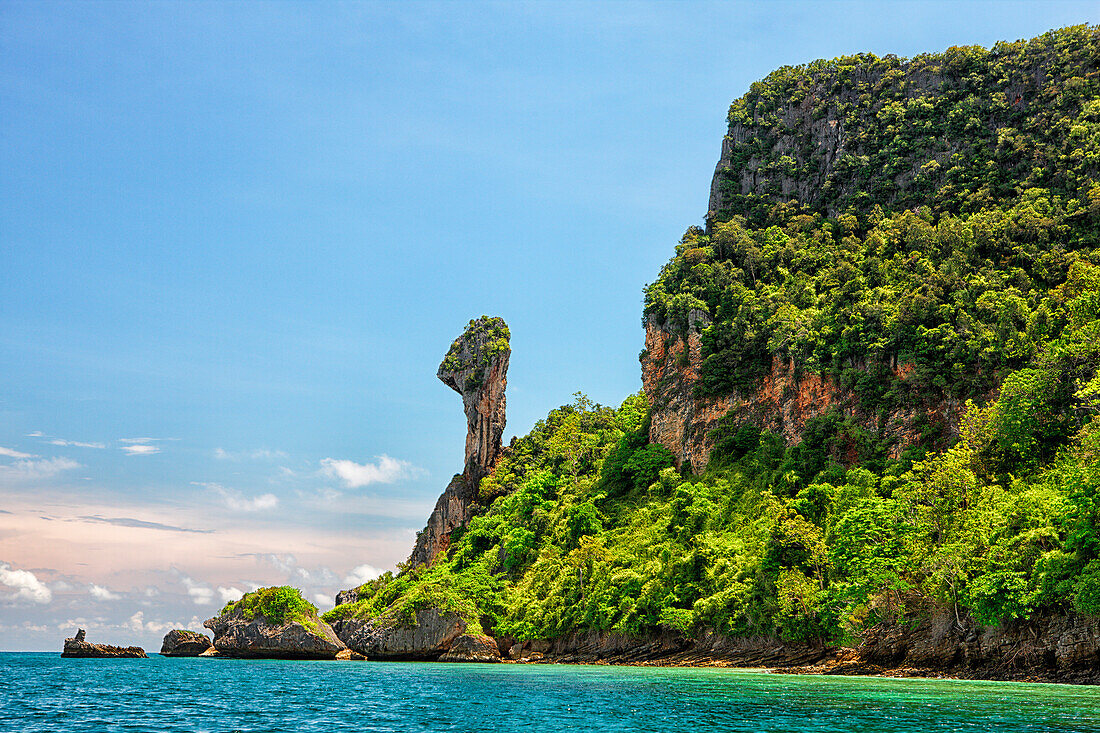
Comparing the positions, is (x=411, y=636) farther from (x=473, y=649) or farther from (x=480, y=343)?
(x=480, y=343)

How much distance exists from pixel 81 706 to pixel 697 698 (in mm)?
20334

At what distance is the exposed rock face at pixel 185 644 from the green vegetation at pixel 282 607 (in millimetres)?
11256

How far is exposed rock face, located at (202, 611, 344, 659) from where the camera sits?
67.8m

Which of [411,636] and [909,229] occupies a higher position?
[909,229]

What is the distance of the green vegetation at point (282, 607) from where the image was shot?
2692 inches

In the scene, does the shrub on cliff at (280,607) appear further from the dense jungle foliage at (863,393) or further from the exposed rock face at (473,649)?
the exposed rock face at (473,649)

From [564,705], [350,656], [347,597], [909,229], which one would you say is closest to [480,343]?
[347,597]

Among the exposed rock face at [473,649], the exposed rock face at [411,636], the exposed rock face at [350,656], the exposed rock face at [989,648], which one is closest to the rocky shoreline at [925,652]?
the exposed rock face at [989,648]

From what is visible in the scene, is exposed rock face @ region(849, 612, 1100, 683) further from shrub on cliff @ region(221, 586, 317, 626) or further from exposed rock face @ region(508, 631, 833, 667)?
shrub on cliff @ region(221, 586, 317, 626)

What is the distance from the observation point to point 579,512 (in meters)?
67.5

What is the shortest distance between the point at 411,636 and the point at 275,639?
12.5m

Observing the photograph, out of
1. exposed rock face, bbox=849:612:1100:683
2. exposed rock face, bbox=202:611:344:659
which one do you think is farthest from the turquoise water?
exposed rock face, bbox=202:611:344:659

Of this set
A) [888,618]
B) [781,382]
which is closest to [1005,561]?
[888,618]

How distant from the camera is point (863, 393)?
5525 cm
